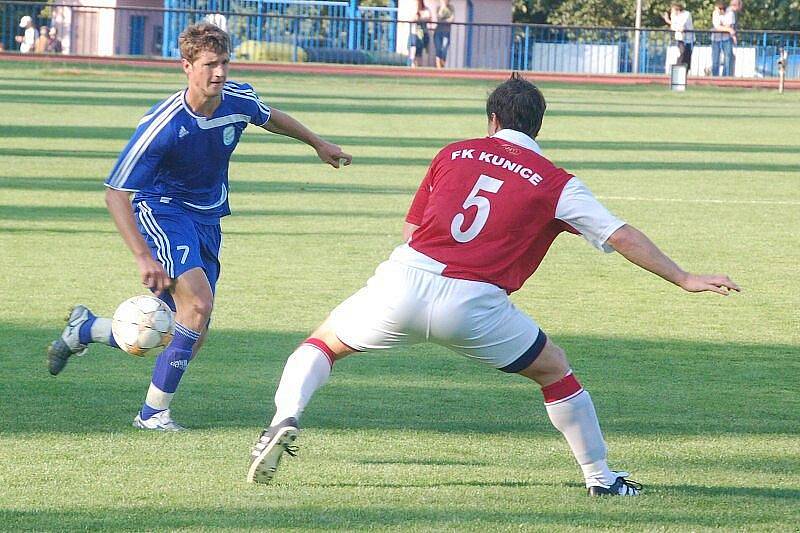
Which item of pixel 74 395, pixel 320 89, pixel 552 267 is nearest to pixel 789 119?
pixel 320 89

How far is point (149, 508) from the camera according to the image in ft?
17.1

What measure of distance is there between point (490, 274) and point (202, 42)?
70.1 inches

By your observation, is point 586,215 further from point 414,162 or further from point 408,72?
point 408,72

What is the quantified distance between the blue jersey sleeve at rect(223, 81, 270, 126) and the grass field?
138cm

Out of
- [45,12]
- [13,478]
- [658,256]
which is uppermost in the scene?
[45,12]

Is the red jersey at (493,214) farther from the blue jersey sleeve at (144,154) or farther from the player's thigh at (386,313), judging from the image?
the blue jersey sleeve at (144,154)

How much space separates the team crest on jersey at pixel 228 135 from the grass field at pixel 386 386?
1.27 meters

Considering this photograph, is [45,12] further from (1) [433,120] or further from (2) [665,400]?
(2) [665,400]

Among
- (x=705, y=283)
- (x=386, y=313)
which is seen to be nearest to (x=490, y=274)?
(x=386, y=313)

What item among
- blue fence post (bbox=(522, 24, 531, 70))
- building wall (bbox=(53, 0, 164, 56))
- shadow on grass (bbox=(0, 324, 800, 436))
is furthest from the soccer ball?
building wall (bbox=(53, 0, 164, 56))

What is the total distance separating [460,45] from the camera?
41875mm

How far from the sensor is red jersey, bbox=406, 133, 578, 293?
5.29 m

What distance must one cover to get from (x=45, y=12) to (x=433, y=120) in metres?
22.9

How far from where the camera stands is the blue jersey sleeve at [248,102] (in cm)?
664
